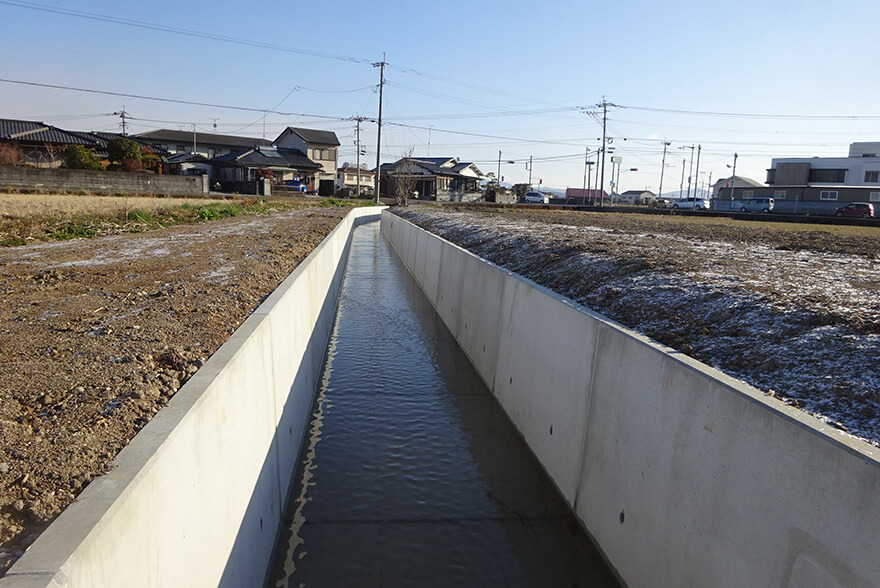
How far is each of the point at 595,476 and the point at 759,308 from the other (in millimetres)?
2186

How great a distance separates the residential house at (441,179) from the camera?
64312mm

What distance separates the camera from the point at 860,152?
238 feet

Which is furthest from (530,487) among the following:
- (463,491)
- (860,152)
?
(860,152)

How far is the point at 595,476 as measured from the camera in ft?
15.7

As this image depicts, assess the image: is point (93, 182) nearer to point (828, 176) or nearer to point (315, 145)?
point (315, 145)

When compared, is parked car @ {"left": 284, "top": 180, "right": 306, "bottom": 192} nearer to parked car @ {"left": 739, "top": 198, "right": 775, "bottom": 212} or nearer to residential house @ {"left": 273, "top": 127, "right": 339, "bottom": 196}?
residential house @ {"left": 273, "top": 127, "right": 339, "bottom": 196}

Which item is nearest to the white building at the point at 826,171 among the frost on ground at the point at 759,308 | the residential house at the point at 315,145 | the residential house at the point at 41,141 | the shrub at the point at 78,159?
the residential house at the point at 315,145

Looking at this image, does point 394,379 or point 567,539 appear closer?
point 567,539

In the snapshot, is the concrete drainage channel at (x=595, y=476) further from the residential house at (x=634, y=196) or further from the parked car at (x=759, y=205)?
the residential house at (x=634, y=196)

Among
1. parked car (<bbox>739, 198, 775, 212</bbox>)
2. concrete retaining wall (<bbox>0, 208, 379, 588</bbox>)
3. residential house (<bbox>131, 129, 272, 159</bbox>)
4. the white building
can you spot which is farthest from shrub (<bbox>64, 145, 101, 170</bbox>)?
the white building

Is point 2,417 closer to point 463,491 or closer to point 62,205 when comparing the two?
point 463,491

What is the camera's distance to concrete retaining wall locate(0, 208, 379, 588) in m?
2.07

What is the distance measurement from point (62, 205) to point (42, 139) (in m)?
31.6

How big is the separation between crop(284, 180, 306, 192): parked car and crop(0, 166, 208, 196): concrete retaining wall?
1852cm
